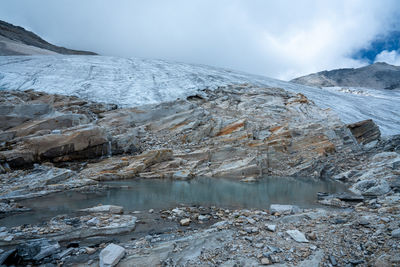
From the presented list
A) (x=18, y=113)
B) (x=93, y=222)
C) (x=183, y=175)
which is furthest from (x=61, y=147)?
(x=93, y=222)

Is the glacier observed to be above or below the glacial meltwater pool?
above

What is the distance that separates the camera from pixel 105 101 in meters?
20.6

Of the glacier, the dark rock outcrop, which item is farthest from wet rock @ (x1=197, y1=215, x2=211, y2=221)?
the dark rock outcrop

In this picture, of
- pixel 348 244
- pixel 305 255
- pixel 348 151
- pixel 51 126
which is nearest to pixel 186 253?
pixel 305 255

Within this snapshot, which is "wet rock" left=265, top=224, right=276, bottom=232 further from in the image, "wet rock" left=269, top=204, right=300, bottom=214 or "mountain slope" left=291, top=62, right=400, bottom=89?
"mountain slope" left=291, top=62, right=400, bottom=89

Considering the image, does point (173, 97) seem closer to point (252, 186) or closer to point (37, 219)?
point (252, 186)

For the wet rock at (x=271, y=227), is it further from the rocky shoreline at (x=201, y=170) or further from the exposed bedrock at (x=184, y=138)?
the exposed bedrock at (x=184, y=138)

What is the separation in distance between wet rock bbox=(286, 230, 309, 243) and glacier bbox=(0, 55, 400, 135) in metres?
17.9

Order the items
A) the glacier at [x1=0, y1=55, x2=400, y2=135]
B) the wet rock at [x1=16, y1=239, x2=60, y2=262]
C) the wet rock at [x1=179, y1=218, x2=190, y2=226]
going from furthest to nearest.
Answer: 1. the glacier at [x1=0, y1=55, x2=400, y2=135]
2. the wet rock at [x1=179, y1=218, x2=190, y2=226]
3. the wet rock at [x1=16, y1=239, x2=60, y2=262]

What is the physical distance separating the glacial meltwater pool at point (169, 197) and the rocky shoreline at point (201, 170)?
698 mm

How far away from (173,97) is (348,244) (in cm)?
1954

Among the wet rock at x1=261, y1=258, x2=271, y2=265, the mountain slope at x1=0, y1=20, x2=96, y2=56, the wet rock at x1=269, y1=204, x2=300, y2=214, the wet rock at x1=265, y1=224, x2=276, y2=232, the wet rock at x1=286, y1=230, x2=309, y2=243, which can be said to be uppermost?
the mountain slope at x1=0, y1=20, x2=96, y2=56

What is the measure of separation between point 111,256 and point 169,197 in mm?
5268

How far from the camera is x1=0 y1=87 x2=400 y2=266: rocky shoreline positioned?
12.5ft
